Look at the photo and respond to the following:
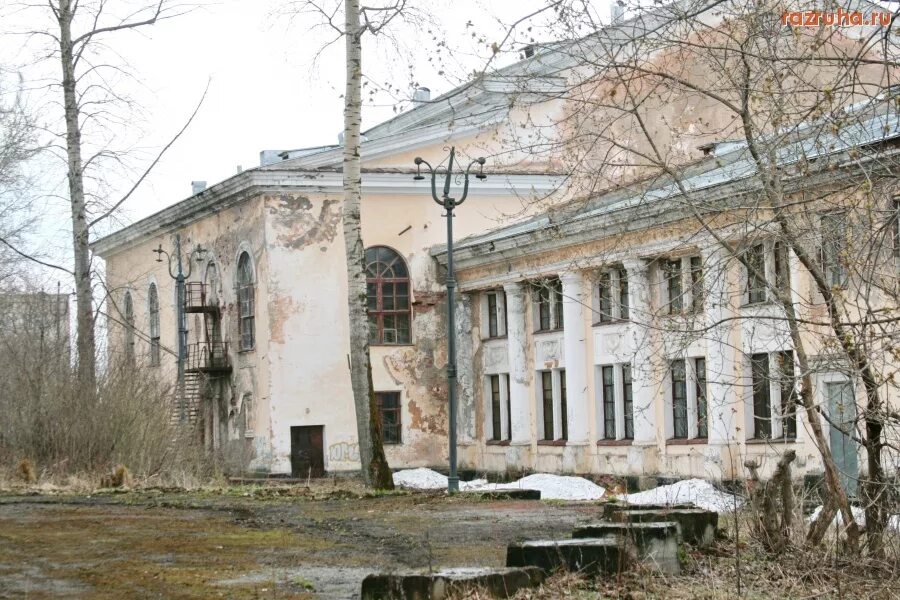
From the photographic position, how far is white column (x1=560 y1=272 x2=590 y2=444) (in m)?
31.0

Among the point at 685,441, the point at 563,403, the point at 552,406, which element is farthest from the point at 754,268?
the point at 552,406

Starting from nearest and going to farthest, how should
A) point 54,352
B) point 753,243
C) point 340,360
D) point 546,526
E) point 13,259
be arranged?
point 753,243
point 546,526
point 54,352
point 340,360
point 13,259

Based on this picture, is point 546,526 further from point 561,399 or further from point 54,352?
point 561,399

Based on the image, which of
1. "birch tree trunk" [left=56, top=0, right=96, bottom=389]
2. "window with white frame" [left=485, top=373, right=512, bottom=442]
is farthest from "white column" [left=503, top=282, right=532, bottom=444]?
"birch tree trunk" [left=56, top=0, right=96, bottom=389]

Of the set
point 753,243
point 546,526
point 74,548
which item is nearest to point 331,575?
point 74,548

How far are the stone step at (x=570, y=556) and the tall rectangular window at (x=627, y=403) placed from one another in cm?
2137

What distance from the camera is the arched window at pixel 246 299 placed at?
3616 centimetres

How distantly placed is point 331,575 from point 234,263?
95.5 ft

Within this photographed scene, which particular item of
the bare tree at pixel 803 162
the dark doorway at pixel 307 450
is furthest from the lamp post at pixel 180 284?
the bare tree at pixel 803 162

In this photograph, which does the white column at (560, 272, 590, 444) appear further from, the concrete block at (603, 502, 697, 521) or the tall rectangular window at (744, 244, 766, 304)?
the concrete block at (603, 502, 697, 521)

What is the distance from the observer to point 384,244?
3609 cm

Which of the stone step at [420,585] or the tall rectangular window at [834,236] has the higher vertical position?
the tall rectangular window at [834,236]

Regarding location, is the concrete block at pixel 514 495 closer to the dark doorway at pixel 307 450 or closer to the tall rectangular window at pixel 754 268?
the tall rectangular window at pixel 754 268

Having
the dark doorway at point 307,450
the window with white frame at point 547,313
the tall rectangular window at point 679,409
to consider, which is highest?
the window with white frame at point 547,313
